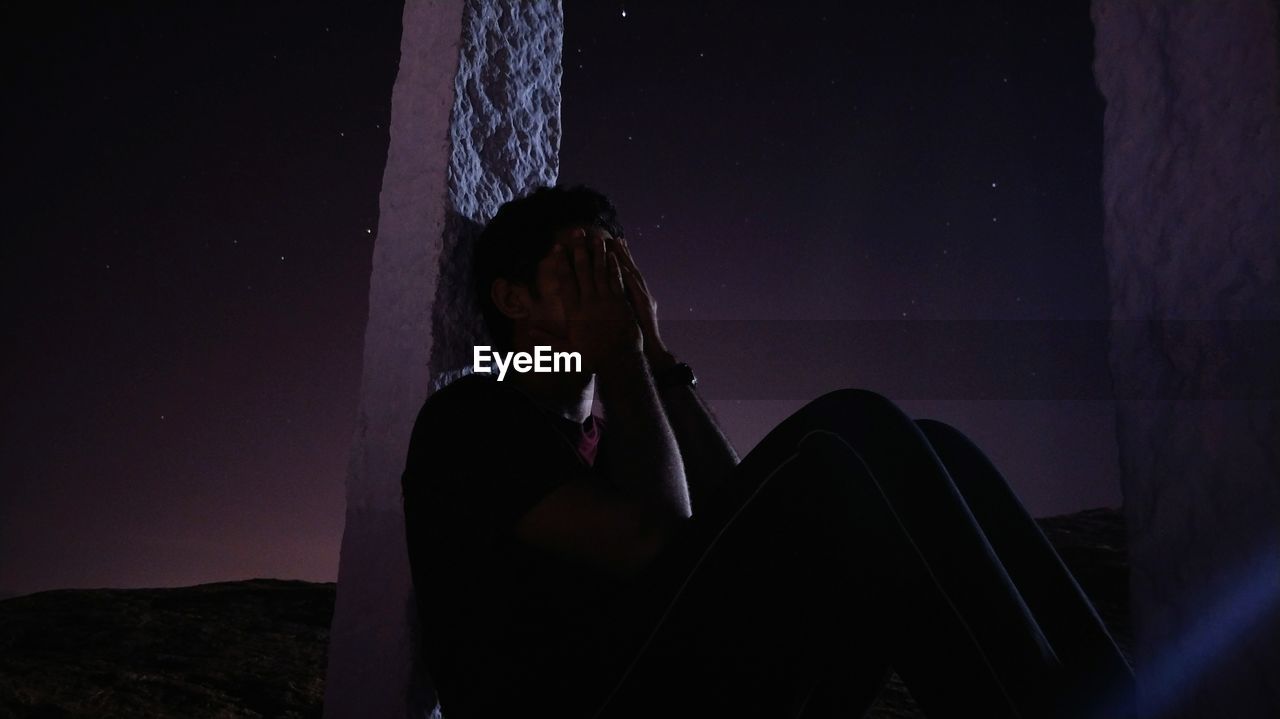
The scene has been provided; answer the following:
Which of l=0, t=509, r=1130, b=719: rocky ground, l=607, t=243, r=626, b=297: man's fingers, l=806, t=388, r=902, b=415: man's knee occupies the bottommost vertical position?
l=0, t=509, r=1130, b=719: rocky ground

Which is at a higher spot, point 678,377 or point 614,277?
point 614,277

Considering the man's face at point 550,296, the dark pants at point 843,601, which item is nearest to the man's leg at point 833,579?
the dark pants at point 843,601

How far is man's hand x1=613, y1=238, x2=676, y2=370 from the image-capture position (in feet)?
5.04

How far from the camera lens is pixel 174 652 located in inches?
100

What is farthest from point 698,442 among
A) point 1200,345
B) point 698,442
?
point 1200,345

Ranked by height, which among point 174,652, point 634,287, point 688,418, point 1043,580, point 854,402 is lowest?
point 174,652

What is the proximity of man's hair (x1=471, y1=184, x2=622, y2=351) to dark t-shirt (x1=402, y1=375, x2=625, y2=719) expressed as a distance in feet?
1.47

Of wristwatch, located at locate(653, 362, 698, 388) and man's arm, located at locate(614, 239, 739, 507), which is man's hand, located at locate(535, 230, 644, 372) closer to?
man's arm, located at locate(614, 239, 739, 507)

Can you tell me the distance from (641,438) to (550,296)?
1.51 feet

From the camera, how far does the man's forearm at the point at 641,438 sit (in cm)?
105

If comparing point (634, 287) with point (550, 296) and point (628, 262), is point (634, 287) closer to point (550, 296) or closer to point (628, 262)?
point (628, 262)

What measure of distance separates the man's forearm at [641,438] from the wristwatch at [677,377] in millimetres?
290

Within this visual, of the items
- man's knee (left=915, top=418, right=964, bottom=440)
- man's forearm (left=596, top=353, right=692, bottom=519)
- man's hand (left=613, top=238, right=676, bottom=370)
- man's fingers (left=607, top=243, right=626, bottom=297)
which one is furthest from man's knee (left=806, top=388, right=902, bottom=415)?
man's hand (left=613, top=238, right=676, bottom=370)

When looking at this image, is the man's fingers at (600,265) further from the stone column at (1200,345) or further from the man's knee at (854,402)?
the stone column at (1200,345)
